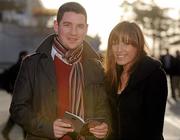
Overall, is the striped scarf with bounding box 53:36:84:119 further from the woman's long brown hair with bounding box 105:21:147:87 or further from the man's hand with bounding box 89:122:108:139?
the woman's long brown hair with bounding box 105:21:147:87

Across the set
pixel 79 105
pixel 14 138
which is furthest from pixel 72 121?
pixel 14 138

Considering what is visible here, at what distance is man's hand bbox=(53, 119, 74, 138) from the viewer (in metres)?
3.29

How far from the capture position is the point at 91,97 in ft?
11.5

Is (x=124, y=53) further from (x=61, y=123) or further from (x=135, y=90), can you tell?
(x=61, y=123)

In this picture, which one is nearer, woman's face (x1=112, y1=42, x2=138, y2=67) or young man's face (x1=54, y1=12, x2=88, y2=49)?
young man's face (x1=54, y1=12, x2=88, y2=49)

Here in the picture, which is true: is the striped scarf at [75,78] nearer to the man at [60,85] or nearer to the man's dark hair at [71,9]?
the man at [60,85]

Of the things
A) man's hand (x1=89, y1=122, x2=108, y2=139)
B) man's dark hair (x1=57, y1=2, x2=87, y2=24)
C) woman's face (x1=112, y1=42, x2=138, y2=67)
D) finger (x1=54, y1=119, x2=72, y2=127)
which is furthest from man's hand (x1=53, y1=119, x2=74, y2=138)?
woman's face (x1=112, y1=42, x2=138, y2=67)

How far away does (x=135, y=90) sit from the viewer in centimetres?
389

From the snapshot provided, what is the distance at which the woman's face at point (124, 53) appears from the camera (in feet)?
12.9

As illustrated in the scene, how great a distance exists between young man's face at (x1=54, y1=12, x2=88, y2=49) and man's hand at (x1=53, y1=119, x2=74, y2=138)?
0.43 metres

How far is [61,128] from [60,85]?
259mm

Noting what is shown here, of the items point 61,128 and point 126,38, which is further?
point 126,38

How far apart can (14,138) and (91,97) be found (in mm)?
7278

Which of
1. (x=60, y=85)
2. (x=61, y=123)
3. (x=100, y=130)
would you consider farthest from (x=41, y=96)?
(x=100, y=130)
